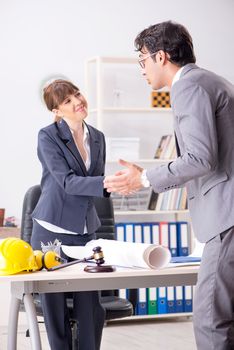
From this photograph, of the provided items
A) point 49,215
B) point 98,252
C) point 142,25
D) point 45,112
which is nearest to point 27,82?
point 45,112

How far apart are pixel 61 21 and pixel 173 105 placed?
3.43 meters

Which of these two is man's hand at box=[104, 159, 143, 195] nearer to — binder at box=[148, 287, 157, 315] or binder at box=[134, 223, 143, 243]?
binder at box=[134, 223, 143, 243]

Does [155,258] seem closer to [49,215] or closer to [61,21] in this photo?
[49,215]

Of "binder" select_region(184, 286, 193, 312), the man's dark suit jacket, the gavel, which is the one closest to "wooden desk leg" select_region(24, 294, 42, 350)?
the gavel

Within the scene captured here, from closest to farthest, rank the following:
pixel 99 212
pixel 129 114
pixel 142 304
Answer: pixel 99 212 → pixel 142 304 → pixel 129 114

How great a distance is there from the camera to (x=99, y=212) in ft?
13.6

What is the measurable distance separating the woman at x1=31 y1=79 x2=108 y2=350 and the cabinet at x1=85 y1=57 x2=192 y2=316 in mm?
2188

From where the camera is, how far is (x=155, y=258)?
2709 millimetres

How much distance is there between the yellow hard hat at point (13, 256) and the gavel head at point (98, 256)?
0.27m

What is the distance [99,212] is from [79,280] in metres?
1.53

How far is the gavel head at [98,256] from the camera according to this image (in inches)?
106

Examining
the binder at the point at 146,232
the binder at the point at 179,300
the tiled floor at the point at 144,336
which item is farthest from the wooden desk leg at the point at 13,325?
the binder at the point at 179,300

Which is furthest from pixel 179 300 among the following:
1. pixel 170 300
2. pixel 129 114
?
pixel 129 114

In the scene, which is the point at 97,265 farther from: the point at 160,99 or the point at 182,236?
the point at 160,99
